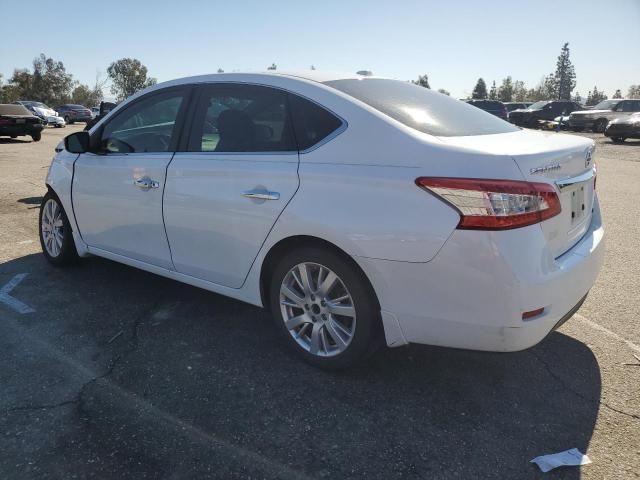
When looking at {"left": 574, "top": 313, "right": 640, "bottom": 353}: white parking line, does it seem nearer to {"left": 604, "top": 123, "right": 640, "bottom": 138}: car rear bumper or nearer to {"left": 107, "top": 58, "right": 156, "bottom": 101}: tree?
{"left": 604, "top": 123, "right": 640, "bottom": 138}: car rear bumper

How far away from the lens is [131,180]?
3.79 metres

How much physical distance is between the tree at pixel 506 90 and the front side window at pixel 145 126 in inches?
4290

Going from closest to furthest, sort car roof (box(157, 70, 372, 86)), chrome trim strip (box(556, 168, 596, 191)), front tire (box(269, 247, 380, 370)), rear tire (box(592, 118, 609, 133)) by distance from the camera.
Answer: chrome trim strip (box(556, 168, 596, 191))
front tire (box(269, 247, 380, 370))
car roof (box(157, 70, 372, 86))
rear tire (box(592, 118, 609, 133))

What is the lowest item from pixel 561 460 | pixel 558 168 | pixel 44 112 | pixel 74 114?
pixel 561 460

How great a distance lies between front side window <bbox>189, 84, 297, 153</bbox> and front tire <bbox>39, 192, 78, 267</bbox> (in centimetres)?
188

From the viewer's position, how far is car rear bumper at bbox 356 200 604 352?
2371mm

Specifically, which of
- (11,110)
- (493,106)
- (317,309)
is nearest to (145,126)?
(317,309)

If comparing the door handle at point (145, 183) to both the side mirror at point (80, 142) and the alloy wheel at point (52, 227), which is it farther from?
the alloy wheel at point (52, 227)

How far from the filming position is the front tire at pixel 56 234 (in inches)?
184

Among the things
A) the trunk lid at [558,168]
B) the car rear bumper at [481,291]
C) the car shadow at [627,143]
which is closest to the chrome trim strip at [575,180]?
the trunk lid at [558,168]

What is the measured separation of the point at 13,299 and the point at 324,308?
2714 mm

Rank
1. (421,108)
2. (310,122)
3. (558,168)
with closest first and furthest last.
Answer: (558,168) → (310,122) → (421,108)

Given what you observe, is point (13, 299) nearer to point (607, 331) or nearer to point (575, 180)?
point (575, 180)

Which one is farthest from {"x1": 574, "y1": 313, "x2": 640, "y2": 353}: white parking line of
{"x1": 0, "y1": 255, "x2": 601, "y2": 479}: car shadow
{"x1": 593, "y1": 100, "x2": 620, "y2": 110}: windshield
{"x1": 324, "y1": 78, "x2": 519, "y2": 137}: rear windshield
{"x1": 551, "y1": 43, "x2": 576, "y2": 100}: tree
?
{"x1": 551, "y1": 43, "x2": 576, "y2": 100}: tree
